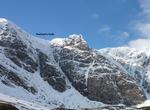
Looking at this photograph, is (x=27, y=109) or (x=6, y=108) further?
(x=27, y=109)

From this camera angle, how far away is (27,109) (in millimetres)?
166000

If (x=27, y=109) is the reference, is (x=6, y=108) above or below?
below

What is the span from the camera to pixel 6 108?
46469mm

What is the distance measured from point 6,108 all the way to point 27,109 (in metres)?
121
